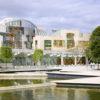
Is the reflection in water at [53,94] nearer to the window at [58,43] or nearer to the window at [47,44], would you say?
the window at [47,44]

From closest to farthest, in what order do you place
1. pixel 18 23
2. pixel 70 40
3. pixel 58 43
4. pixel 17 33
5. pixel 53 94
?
1. pixel 53 94
2. pixel 58 43
3. pixel 70 40
4. pixel 17 33
5. pixel 18 23

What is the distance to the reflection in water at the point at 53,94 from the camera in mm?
28755

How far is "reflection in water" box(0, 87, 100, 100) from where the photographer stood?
28.8 m

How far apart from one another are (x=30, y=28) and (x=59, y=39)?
3178 centimetres

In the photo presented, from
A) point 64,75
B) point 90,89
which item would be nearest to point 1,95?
point 90,89

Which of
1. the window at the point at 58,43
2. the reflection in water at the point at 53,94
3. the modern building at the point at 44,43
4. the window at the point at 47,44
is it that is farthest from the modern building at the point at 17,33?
the reflection in water at the point at 53,94

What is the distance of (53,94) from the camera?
103 ft

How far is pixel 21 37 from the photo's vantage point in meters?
149

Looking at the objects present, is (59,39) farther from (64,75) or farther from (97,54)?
(64,75)

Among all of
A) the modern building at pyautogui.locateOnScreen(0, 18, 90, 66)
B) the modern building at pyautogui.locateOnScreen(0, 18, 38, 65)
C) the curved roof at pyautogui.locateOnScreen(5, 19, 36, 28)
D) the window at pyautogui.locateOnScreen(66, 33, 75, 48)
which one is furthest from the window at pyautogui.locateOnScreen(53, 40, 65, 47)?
the curved roof at pyautogui.locateOnScreen(5, 19, 36, 28)

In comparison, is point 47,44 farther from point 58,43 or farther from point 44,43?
point 58,43

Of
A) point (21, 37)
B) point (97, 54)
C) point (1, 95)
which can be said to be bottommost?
point (1, 95)

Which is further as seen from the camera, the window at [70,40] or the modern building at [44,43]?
the window at [70,40]

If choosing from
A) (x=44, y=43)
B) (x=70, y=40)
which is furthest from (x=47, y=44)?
(x=70, y=40)
